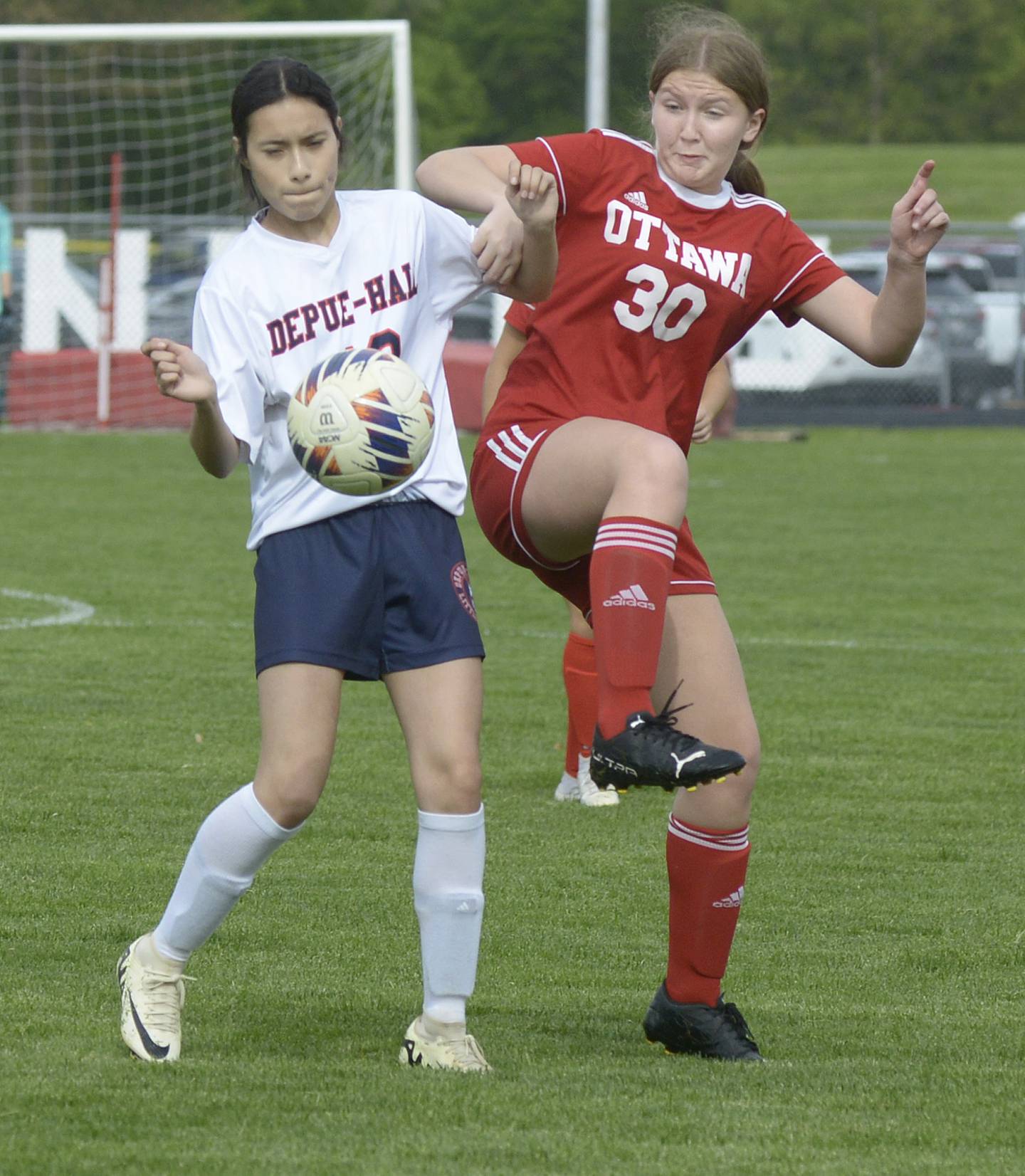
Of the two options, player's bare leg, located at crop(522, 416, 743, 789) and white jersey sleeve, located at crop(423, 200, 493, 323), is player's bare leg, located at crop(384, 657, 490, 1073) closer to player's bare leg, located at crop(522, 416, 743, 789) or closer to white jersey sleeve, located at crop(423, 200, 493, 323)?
player's bare leg, located at crop(522, 416, 743, 789)

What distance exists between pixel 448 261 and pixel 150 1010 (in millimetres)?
1555

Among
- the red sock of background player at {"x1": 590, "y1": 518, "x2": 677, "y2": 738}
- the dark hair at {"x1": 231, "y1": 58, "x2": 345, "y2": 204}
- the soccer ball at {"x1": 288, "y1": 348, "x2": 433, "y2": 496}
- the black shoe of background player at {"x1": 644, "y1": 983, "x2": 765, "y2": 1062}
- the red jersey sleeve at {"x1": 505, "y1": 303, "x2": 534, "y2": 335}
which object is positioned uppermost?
the dark hair at {"x1": 231, "y1": 58, "x2": 345, "y2": 204}

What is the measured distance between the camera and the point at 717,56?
4227mm

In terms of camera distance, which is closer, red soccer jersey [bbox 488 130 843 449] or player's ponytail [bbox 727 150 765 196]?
red soccer jersey [bbox 488 130 843 449]

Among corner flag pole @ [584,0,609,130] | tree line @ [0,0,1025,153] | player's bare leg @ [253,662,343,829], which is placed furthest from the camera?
tree line @ [0,0,1025,153]

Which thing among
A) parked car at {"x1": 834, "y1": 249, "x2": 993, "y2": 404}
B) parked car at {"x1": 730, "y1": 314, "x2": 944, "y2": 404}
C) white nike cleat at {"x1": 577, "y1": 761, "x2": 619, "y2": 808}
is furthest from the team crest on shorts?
parked car at {"x1": 730, "y1": 314, "x2": 944, "y2": 404}

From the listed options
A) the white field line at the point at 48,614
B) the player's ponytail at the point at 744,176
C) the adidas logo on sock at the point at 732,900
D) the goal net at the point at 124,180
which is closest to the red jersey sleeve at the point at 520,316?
the player's ponytail at the point at 744,176

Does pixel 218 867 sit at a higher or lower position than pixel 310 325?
lower

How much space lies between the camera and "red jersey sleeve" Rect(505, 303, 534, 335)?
176 inches

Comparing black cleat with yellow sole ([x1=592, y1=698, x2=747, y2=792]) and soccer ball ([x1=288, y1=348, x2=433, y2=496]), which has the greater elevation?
soccer ball ([x1=288, y1=348, x2=433, y2=496])

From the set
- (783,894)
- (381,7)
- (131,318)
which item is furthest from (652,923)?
(381,7)

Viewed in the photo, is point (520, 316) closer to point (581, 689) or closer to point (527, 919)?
point (527, 919)

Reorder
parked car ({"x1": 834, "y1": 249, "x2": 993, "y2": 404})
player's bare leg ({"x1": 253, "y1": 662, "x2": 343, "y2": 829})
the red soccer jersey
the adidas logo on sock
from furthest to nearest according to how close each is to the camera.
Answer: parked car ({"x1": 834, "y1": 249, "x2": 993, "y2": 404}) < the adidas logo on sock < the red soccer jersey < player's bare leg ({"x1": 253, "y1": 662, "x2": 343, "y2": 829})

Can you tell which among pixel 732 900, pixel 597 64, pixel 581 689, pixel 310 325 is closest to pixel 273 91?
pixel 310 325
